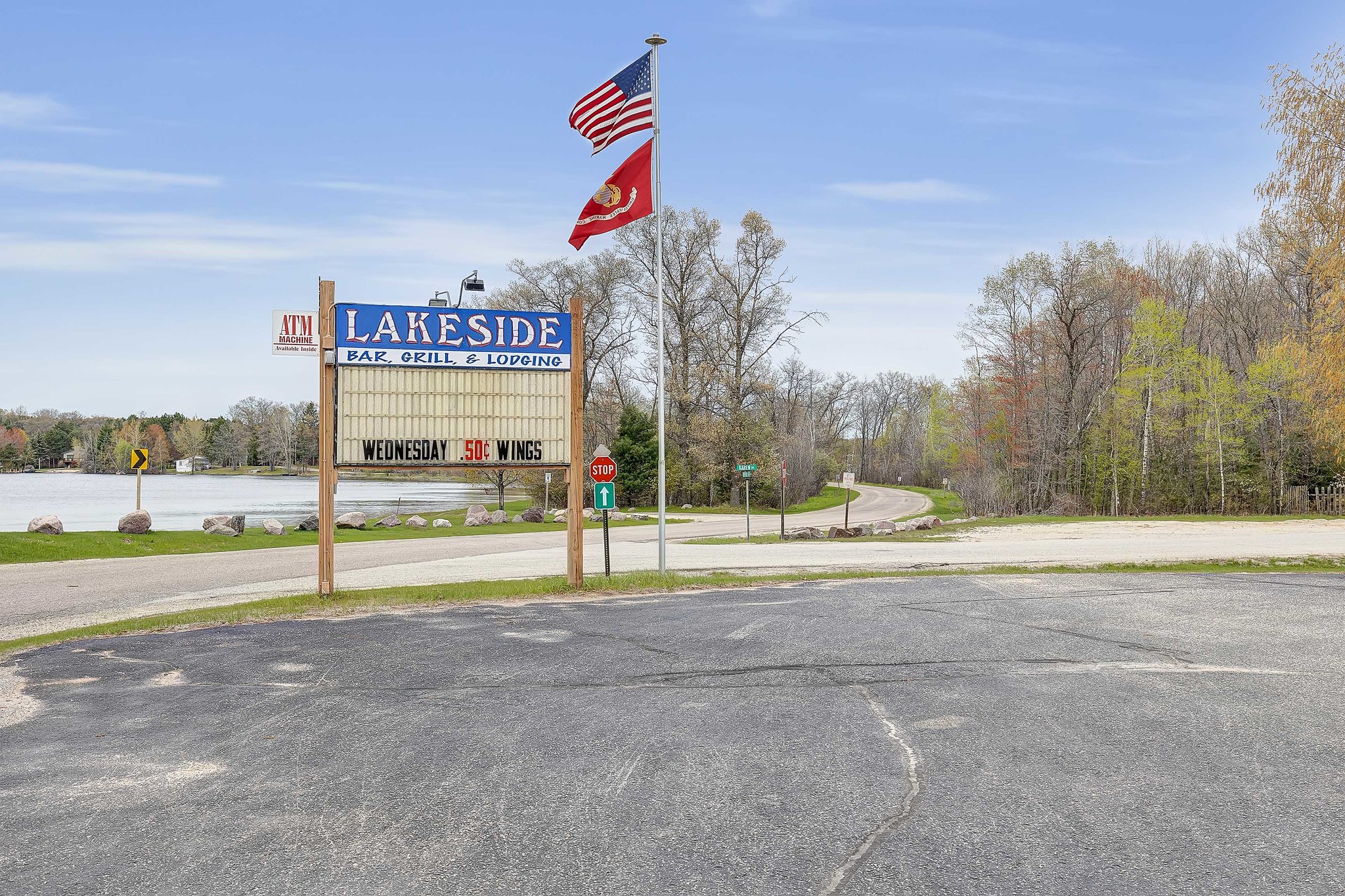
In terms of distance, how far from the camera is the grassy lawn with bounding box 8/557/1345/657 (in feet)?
37.0

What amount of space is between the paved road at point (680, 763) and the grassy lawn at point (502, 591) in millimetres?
1198

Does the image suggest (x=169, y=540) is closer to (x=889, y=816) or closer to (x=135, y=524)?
(x=135, y=524)

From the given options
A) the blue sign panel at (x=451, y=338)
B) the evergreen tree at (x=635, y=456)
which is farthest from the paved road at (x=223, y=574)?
the evergreen tree at (x=635, y=456)

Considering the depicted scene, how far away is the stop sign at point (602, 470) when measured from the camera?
49.3 ft

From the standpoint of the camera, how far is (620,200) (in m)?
14.9

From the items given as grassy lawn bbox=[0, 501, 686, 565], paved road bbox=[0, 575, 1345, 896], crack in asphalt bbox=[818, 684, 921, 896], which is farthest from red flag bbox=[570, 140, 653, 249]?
grassy lawn bbox=[0, 501, 686, 565]

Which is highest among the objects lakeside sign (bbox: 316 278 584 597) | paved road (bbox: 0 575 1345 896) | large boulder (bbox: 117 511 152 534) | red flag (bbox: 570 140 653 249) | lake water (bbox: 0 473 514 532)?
red flag (bbox: 570 140 653 249)

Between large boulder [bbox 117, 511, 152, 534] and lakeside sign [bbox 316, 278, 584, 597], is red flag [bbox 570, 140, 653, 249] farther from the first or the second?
large boulder [bbox 117, 511, 152, 534]

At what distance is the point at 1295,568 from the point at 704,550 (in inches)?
529

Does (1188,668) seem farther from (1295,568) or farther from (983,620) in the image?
(1295,568)

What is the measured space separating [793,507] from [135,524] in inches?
1516

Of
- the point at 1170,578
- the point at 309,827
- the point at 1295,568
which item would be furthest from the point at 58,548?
the point at 1295,568

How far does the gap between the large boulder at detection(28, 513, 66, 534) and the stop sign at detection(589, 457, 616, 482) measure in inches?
654

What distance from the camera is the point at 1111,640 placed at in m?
9.77
